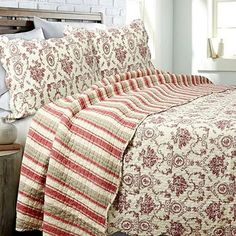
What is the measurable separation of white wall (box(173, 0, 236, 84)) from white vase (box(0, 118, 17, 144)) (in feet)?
10.1

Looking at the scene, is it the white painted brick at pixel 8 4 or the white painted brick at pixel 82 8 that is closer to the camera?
the white painted brick at pixel 8 4

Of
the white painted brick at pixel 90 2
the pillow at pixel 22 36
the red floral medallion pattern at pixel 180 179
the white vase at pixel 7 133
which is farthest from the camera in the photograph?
the white painted brick at pixel 90 2

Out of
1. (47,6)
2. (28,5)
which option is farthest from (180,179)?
(47,6)

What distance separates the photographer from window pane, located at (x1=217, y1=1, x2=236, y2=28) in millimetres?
5355

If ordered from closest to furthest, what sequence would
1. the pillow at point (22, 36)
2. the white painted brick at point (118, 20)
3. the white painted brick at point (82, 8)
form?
the pillow at point (22, 36)
the white painted brick at point (82, 8)
the white painted brick at point (118, 20)

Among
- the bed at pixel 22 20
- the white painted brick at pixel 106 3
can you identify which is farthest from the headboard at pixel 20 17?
the white painted brick at pixel 106 3

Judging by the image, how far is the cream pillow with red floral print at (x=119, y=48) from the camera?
11.6 feet

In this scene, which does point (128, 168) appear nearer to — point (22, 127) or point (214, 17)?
point (22, 127)

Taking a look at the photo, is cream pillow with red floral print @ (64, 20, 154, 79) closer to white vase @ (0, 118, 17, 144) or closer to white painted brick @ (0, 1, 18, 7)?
white painted brick @ (0, 1, 18, 7)

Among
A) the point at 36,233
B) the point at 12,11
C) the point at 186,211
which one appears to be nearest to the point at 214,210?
the point at 186,211

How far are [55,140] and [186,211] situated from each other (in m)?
0.62

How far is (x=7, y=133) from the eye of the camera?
2.61 meters

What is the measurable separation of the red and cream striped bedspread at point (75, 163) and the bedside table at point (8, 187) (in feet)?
0.13

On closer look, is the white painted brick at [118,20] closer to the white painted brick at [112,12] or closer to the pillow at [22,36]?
the white painted brick at [112,12]
